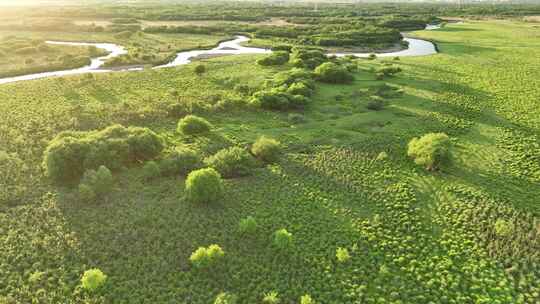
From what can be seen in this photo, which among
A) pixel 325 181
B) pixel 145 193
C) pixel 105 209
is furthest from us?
pixel 325 181

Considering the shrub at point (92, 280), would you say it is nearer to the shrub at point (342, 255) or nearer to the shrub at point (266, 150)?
the shrub at point (342, 255)

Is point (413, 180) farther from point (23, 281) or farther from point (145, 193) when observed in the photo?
point (23, 281)

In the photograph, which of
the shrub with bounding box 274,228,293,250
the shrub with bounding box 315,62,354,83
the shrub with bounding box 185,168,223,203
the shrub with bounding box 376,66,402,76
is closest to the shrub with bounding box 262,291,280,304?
the shrub with bounding box 274,228,293,250

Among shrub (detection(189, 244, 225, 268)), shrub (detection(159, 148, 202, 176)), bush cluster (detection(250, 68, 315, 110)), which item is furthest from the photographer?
bush cluster (detection(250, 68, 315, 110))

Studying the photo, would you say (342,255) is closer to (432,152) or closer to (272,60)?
(432,152)

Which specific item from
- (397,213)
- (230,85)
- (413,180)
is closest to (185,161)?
(397,213)

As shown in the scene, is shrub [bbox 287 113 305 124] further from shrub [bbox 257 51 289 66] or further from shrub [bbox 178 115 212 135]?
shrub [bbox 257 51 289 66]

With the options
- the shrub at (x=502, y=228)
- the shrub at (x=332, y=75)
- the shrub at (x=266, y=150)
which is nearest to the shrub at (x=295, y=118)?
the shrub at (x=266, y=150)
